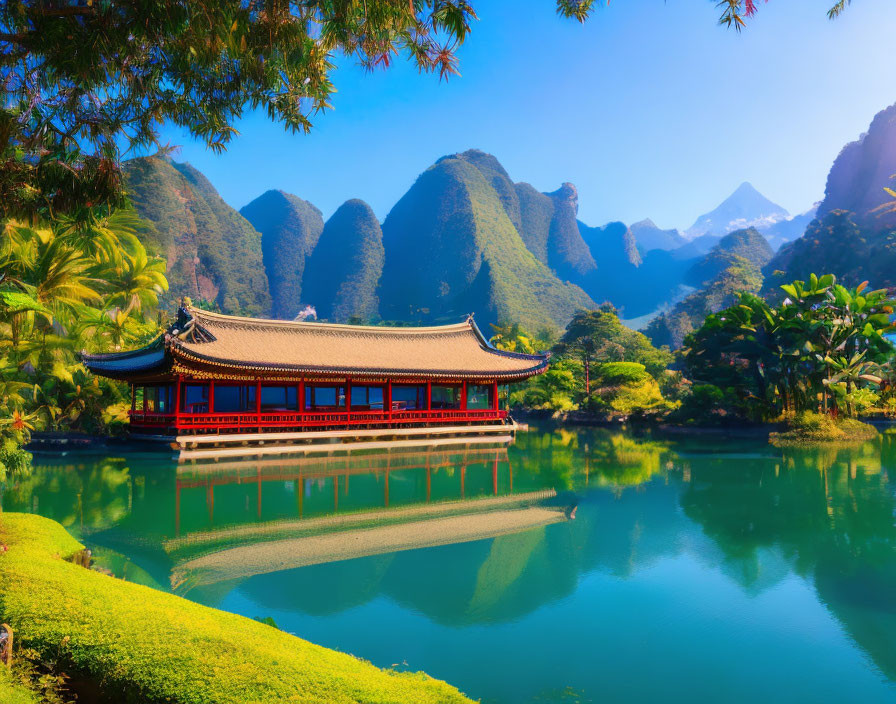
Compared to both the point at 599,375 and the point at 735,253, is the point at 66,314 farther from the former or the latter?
the point at 735,253

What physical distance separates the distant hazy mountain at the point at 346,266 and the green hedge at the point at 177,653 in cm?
8454

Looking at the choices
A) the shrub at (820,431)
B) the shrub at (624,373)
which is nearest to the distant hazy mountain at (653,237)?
the shrub at (624,373)

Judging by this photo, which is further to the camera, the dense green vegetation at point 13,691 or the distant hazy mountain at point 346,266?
the distant hazy mountain at point 346,266

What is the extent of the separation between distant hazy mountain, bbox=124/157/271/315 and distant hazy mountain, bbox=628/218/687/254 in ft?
330

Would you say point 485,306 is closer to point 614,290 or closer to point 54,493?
point 614,290

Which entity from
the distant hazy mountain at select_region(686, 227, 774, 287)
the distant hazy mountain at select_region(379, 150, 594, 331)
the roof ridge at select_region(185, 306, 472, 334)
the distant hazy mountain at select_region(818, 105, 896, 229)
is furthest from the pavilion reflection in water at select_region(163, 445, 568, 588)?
the distant hazy mountain at select_region(686, 227, 774, 287)

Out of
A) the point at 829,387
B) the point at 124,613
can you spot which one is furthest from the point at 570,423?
the point at 124,613

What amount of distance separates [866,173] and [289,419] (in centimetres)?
7737

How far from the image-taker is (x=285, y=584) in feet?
21.5

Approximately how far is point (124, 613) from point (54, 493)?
9808mm

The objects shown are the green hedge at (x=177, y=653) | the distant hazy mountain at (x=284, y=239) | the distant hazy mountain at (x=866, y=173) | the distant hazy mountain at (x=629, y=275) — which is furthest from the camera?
the distant hazy mountain at (x=629, y=275)

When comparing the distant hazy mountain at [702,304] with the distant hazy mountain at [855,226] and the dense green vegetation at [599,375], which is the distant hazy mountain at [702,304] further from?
the dense green vegetation at [599,375]

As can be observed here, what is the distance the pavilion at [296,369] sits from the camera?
56.0 feet

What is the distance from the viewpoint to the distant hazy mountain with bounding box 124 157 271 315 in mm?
64562
